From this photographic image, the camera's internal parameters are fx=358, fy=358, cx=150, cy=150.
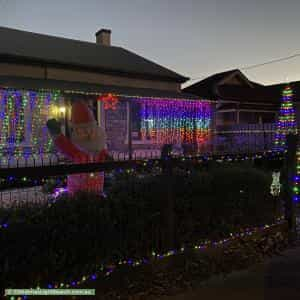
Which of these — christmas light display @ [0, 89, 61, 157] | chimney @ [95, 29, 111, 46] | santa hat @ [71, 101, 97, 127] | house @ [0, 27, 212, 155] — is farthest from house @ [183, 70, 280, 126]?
santa hat @ [71, 101, 97, 127]

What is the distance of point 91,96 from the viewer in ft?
41.4

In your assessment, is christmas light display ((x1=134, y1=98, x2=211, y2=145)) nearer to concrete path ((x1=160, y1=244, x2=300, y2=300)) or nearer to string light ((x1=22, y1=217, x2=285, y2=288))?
string light ((x1=22, y1=217, x2=285, y2=288))

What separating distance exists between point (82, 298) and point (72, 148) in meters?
4.04

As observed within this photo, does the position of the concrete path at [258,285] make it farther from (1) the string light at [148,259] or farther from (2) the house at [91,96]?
(2) the house at [91,96]

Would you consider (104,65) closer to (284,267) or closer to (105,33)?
(105,33)

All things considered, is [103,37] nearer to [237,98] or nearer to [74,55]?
[74,55]

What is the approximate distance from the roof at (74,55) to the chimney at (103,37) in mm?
931

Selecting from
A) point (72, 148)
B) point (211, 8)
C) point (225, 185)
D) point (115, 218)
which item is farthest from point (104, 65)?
point (115, 218)

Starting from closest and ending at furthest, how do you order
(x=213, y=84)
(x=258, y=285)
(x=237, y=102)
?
(x=258, y=285), (x=237, y=102), (x=213, y=84)

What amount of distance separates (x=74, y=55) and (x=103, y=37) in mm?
4651

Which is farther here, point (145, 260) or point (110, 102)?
point (110, 102)

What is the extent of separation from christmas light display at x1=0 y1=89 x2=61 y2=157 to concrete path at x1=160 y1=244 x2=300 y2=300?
8611 mm

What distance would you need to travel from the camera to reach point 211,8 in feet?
48.3

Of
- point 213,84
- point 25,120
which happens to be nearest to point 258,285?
point 25,120
